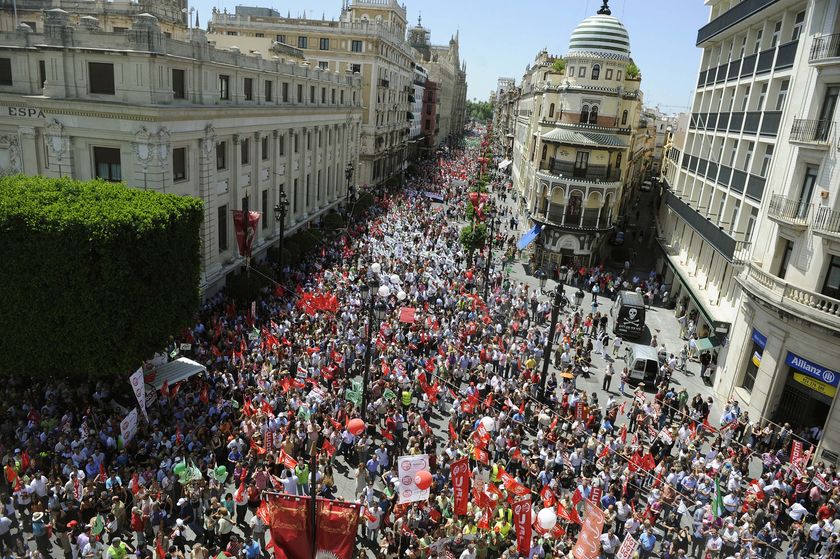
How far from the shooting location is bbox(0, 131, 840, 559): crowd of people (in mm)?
15492

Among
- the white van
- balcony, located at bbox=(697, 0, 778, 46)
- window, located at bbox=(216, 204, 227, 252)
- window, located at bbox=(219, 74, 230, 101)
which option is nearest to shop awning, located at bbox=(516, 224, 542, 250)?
balcony, located at bbox=(697, 0, 778, 46)

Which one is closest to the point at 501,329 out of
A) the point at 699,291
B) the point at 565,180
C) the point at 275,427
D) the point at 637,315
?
the point at 637,315

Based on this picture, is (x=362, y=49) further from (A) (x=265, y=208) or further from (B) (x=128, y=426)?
(B) (x=128, y=426)

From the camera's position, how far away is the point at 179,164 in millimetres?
28219

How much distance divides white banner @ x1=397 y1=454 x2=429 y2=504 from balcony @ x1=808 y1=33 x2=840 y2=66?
21.1 m

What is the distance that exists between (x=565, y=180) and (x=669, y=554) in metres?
34.2

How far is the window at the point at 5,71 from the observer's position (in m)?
27.1

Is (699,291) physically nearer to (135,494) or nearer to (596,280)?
(596,280)

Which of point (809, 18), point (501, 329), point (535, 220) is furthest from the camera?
point (535, 220)

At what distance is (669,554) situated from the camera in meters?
15.1

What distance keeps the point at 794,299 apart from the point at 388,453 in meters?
16.1

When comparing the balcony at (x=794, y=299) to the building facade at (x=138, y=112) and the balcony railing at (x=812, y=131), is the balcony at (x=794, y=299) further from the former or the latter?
the building facade at (x=138, y=112)

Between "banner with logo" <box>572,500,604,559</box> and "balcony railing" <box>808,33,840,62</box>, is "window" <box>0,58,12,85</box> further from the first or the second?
"balcony railing" <box>808,33,840,62</box>

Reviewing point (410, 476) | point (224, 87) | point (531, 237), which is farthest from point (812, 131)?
point (224, 87)
